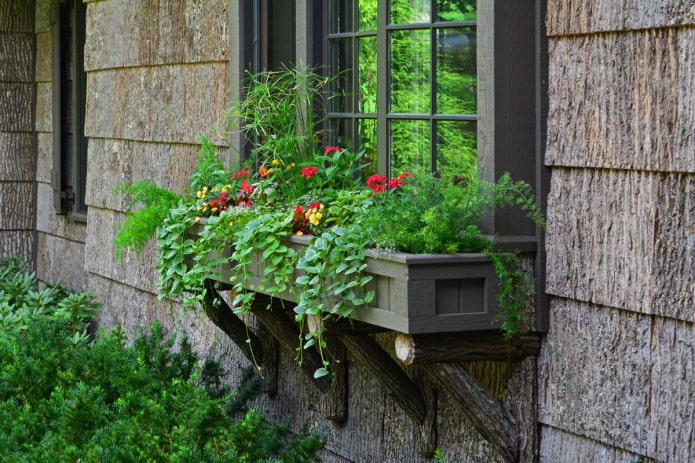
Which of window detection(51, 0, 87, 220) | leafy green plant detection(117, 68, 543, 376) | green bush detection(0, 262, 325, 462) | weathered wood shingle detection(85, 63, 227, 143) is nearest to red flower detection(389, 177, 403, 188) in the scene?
leafy green plant detection(117, 68, 543, 376)

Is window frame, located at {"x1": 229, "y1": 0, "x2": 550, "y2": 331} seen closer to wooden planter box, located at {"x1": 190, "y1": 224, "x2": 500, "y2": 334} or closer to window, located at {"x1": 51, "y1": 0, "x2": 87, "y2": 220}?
wooden planter box, located at {"x1": 190, "y1": 224, "x2": 500, "y2": 334}

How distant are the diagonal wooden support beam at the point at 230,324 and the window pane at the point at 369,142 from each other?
0.89 m

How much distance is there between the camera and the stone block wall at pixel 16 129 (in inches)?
315

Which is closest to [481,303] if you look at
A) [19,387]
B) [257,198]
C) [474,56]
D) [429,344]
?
[429,344]

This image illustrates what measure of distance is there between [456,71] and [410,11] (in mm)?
314

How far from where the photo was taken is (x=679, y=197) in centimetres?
282

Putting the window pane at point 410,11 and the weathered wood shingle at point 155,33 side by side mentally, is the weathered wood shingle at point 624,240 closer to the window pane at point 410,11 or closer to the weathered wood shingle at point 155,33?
the window pane at point 410,11

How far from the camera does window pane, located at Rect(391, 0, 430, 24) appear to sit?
3.72 metres

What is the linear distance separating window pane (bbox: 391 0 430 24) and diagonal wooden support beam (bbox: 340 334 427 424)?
42.8 inches

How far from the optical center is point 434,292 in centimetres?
316

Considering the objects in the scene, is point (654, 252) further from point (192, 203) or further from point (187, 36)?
point (187, 36)

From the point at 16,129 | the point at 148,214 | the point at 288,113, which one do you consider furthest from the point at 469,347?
the point at 16,129

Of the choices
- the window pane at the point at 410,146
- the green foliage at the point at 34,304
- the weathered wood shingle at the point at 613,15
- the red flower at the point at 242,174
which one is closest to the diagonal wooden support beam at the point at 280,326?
the red flower at the point at 242,174

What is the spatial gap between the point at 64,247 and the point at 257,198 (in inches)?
149
